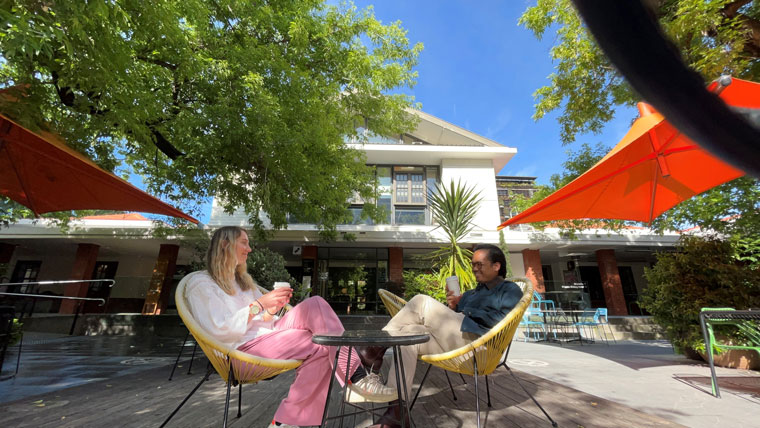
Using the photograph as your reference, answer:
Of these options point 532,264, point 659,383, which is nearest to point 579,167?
point 659,383

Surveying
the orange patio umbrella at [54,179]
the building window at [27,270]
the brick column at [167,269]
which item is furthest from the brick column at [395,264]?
the building window at [27,270]

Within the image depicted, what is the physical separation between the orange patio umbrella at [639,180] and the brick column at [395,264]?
7732 millimetres

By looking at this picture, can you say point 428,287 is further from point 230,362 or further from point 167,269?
point 167,269

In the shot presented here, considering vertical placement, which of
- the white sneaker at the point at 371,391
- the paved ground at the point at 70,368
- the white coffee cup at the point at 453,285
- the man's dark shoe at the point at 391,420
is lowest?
the paved ground at the point at 70,368

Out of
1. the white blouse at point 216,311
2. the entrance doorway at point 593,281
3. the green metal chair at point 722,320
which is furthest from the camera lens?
the entrance doorway at point 593,281

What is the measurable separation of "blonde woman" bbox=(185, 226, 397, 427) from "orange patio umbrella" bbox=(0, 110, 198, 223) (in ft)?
7.56

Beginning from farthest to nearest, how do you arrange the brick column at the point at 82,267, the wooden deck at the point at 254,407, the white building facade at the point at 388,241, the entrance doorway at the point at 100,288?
the entrance doorway at the point at 100,288, the brick column at the point at 82,267, the white building facade at the point at 388,241, the wooden deck at the point at 254,407

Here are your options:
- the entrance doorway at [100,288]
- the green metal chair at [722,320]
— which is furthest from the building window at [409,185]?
the entrance doorway at [100,288]

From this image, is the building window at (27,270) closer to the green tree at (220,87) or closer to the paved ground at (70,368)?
the green tree at (220,87)

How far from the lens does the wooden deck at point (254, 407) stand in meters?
1.96

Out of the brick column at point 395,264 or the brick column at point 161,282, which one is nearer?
the brick column at point 161,282

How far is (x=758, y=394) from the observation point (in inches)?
104

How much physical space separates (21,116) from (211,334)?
2.83 m

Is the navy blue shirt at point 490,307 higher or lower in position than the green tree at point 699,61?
lower
